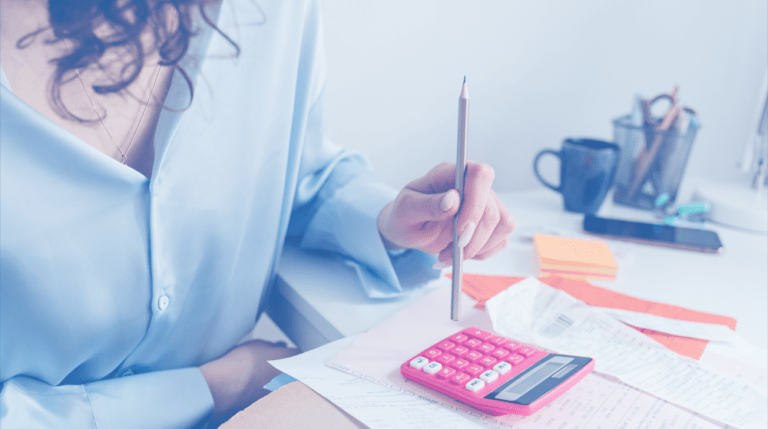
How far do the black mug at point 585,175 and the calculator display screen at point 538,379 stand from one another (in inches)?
19.8

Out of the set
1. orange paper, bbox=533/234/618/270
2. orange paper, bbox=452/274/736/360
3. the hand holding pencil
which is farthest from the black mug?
the hand holding pencil

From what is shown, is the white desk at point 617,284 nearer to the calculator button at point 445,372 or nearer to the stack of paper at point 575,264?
the stack of paper at point 575,264

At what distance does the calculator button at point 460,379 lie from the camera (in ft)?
1.30

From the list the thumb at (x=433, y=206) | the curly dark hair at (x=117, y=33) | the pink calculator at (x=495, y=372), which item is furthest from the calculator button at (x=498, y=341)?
the curly dark hair at (x=117, y=33)

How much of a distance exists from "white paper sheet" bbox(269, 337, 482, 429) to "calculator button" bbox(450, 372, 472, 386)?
0.02 meters

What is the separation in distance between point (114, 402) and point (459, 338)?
309mm

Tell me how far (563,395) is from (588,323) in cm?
14

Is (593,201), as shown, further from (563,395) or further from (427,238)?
(563,395)

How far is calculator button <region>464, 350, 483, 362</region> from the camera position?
1.41 ft

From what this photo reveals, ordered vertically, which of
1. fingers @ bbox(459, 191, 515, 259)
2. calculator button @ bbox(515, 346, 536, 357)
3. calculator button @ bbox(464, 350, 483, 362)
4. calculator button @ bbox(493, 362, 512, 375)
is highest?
fingers @ bbox(459, 191, 515, 259)

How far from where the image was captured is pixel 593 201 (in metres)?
0.88

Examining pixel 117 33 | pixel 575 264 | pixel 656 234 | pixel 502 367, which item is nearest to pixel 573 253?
pixel 575 264

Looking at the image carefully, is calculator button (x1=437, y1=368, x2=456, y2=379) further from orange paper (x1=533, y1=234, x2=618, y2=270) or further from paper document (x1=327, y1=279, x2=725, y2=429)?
orange paper (x1=533, y1=234, x2=618, y2=270)

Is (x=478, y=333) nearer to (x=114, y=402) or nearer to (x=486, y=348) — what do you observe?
(x=486, y=348)
